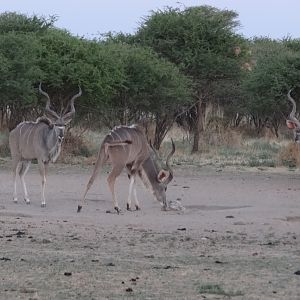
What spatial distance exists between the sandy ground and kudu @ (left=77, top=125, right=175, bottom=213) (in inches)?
16.0

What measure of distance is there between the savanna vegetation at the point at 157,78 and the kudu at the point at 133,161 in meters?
7.16

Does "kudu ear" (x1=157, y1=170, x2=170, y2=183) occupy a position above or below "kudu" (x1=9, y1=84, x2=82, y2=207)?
below

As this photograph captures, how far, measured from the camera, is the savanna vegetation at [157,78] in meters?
23.7

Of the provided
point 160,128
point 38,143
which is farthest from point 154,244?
point 160,128

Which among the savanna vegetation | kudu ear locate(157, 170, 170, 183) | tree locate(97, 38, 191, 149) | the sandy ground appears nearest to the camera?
the sandy ground

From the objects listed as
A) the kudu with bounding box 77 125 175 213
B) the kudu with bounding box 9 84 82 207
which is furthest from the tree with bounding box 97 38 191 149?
the kudu with bounding box 77 125 175 213

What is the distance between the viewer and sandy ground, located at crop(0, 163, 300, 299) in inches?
292

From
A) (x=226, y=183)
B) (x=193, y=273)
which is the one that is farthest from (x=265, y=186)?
(x=193, y=273)

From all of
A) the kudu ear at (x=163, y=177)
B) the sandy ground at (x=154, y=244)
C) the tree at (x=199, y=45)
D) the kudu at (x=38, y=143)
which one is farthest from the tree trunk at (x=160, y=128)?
the kudu ear at (x=163, y=177)

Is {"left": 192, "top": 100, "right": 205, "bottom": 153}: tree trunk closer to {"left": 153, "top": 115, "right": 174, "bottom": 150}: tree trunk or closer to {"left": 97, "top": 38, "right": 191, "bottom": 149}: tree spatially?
{"left": 153, "top": 115, "right": 174, "bottom": 150}: tree trunk

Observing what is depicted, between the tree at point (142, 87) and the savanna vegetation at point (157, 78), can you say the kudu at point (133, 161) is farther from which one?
the tree at point (142, 87)

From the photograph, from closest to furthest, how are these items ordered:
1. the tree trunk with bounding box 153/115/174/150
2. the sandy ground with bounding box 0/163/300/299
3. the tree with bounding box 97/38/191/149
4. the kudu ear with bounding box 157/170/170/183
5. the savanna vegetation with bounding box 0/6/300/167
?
Result: the sandy ground with bounding box 0/163/300/299 → the kudu ear with bounding box 157/170/170/183 → the savanna vegetation with bounding box 0/6/300/167 → the tree with bounding box 97/38/191/149 → the tree trunk with bounding box 153/115/174/150

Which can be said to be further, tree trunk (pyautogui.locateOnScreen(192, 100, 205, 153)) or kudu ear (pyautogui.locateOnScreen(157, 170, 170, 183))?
tree trunk (pyautogui.locateOnScreen(192, 100, 205, 153))

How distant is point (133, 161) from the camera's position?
1575 centimetres
